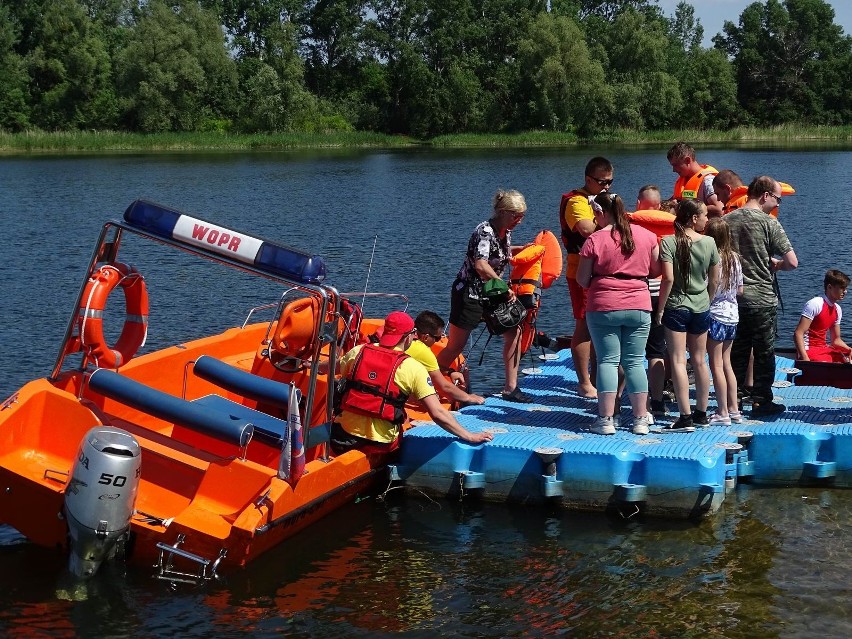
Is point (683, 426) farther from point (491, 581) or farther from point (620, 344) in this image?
point (491, 581)

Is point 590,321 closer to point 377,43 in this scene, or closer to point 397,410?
point 397,410

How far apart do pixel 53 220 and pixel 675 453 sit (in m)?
22.6

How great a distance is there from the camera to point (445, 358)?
8.93 metres

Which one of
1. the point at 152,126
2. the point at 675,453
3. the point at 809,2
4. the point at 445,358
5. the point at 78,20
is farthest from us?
the point at 809,2

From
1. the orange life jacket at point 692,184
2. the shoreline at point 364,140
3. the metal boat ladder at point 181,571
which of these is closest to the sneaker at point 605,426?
the orange life jacket at point 692,184

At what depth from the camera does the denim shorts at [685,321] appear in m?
7.59

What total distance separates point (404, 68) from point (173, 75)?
1965 cm

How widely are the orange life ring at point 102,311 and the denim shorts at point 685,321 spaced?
3518mm

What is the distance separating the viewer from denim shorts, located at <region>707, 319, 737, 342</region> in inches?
310

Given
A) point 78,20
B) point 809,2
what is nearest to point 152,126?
point 78,20

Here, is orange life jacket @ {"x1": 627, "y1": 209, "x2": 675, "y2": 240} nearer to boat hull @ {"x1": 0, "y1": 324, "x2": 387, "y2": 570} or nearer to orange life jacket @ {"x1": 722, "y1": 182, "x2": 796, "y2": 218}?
orange life jacket @ {"x1": 722, "y1": 182, "x2": 796, "y2": 218}

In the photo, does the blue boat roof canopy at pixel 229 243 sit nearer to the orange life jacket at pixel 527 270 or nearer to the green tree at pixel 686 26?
the orange life jacket at pixel 527 270

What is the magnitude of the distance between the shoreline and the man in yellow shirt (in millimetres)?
50724

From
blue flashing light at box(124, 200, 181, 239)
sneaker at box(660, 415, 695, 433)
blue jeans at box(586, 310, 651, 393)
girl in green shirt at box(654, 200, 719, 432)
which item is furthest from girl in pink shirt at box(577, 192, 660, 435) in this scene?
blue flashing light at box(124, 200, 181, 239)
